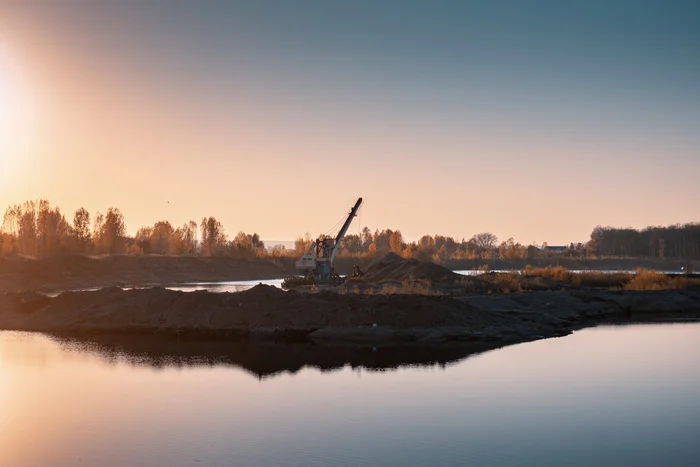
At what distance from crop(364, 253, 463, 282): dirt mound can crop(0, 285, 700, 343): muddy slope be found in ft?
52.8

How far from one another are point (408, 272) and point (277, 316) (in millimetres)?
26337

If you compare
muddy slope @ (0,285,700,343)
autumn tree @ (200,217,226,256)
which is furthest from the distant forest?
muddy slope @ (0,285,700,343)

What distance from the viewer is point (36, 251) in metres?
102

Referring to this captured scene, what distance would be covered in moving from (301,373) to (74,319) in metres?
17.8

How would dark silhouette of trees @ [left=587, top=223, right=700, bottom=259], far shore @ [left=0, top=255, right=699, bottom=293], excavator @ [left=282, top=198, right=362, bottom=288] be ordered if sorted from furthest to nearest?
dark silhouette of trees @ [left=587, top=223, right=700, bottom=259]
far shore @ [left=0, top=255, right=699, bottom=293]
excavator @ [left=282, top=198, right=362, bottom=288]

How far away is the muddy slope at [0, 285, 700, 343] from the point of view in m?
32.2

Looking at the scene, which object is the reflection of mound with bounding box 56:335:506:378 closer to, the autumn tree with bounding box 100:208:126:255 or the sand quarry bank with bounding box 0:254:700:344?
the sand quarry bank with bounding box 0:254:700:344

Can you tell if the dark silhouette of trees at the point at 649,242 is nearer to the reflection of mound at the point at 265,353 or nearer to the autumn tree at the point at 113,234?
the autumn tree at the point at 113,234

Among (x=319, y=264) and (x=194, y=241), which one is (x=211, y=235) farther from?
(x=319, y=264)

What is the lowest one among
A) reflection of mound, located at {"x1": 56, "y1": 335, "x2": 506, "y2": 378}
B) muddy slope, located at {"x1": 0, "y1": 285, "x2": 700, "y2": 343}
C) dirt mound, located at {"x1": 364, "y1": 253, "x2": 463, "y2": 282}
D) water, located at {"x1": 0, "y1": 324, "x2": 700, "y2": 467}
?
water, located at {"x1": 0, "y1": 324, "x2": 700, "y2": 467}

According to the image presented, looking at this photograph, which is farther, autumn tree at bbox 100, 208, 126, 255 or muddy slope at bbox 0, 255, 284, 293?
autumn tree at bbox 100, 208, 126, 255

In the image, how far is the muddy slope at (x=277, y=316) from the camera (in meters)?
32.2

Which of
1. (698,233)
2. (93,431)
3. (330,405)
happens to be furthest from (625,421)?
(698,233)

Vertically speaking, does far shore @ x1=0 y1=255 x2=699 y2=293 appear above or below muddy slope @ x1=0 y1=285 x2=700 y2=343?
above
